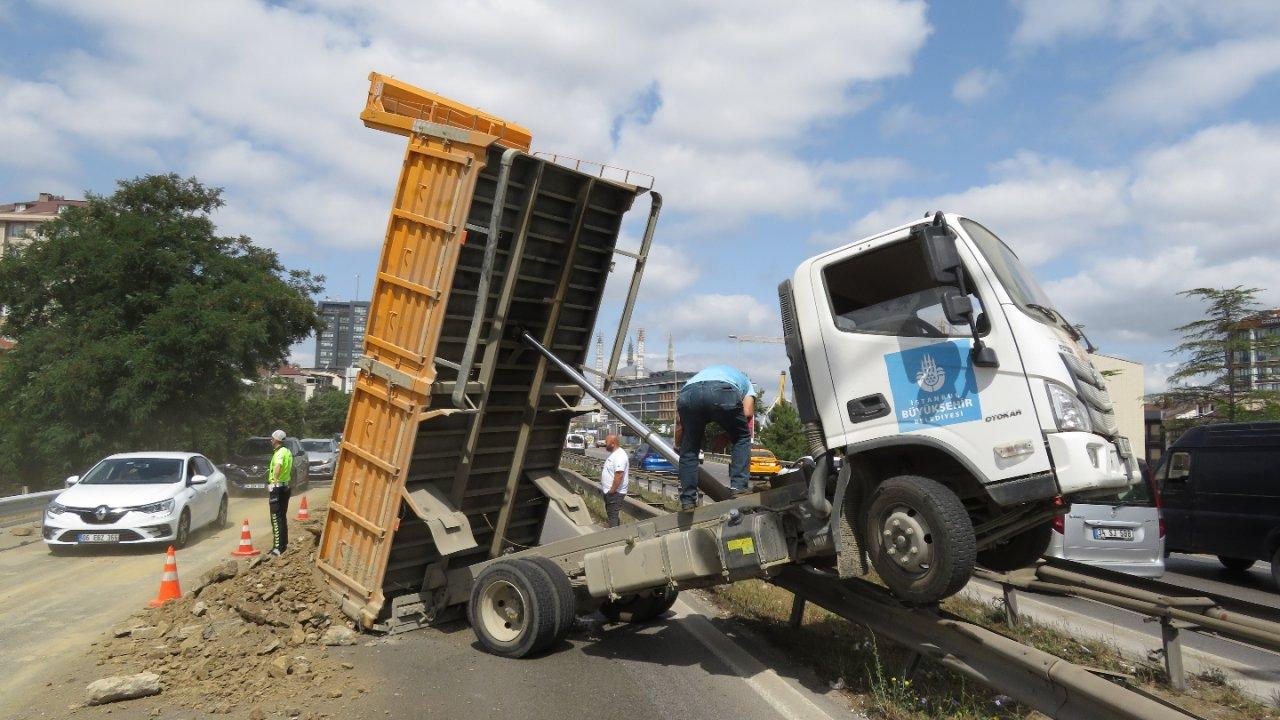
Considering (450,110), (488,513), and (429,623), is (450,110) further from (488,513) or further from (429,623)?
(429,623)

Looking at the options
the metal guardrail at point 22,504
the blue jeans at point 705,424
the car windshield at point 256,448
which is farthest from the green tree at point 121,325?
the blue jeans at point 705,424

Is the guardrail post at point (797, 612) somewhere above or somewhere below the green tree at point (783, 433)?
below

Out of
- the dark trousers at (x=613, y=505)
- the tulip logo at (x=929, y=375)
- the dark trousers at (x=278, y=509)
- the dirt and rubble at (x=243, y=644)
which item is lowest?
the dirt and rubble at (x=243, y=644)

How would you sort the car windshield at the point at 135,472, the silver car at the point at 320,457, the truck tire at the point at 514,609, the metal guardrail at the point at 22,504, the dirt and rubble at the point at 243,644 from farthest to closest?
the silver car at the point at 320,457 < the metal guardrail at the point at 22,504 < the car windshield at the point at 135,472 < the truck tire at the point at 514,609 < the dirt and rubble at the point at 243,644

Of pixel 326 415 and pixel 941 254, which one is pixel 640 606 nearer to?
pixel 941 254

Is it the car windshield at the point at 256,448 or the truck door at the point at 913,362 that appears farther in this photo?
the car windshield at the point at 256,448

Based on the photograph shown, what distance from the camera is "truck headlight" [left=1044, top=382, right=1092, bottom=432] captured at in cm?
415

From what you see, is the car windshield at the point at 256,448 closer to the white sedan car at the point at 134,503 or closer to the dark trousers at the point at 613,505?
the white sedan car at the point at 134,503

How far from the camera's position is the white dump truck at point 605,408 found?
4336 mm

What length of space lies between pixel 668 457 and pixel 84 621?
5.90m

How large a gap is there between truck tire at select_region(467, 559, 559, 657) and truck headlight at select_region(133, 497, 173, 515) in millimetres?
7723

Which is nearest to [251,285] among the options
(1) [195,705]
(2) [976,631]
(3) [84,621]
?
(3) [84,621]

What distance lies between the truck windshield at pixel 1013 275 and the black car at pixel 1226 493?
7.92 m

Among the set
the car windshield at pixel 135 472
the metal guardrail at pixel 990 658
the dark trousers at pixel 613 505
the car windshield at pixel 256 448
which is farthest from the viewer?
the car windshield at pixel 256 448
